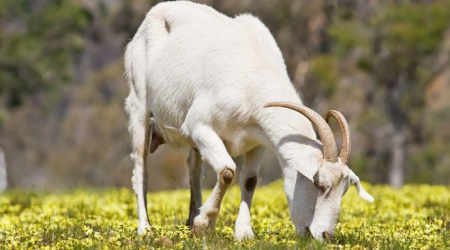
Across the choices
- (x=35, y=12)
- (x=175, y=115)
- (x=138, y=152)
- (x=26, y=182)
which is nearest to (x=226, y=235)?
(x=175, y=115)

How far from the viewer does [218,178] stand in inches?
303

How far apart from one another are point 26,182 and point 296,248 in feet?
87.1

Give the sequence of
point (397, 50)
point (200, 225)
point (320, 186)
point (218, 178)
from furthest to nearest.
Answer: point (397, 50) → point (218, 178) → point (200, 225) → point (320, 186)

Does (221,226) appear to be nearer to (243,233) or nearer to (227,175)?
(243,233)

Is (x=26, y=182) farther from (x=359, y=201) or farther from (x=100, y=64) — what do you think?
(x=100, y=64)

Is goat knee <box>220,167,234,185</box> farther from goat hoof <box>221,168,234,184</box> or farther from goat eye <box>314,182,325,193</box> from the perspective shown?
goat eye <box>314,182,325,193</box>

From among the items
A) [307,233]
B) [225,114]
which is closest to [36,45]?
[225,114]

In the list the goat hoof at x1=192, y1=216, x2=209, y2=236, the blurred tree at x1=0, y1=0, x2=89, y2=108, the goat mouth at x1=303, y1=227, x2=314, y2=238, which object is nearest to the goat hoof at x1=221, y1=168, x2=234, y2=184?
the goat hoof at x1=192, y1=216, x2=209, y2=236

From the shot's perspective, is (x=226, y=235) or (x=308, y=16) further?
(x=308, y=16)

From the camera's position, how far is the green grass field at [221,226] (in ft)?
22.1

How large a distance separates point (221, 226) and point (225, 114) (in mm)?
1426

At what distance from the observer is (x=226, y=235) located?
24.7 feet

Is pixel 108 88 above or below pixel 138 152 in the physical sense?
above

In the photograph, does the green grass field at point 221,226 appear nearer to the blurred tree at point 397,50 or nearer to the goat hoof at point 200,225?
the goat hoof at point 200,225
